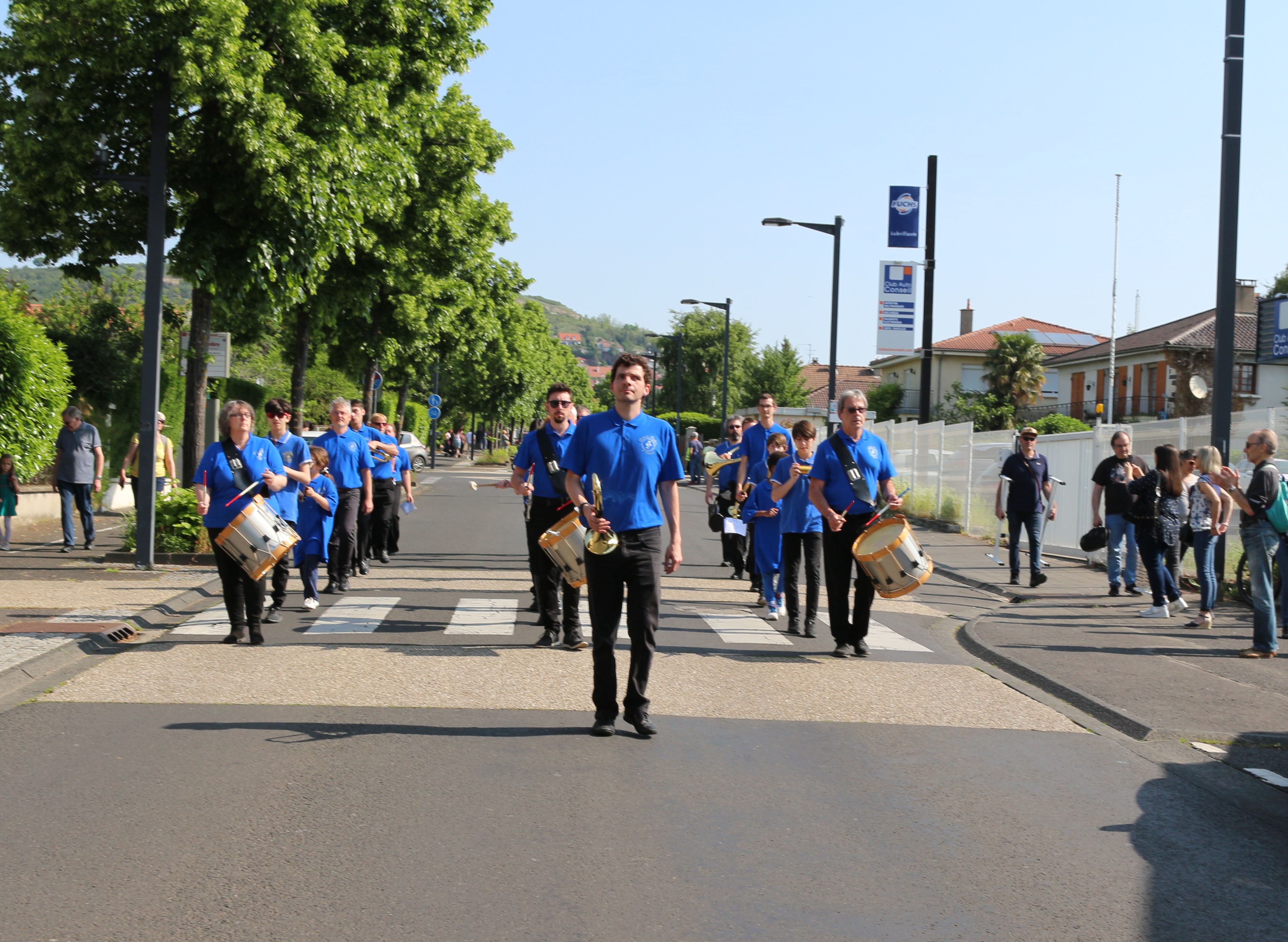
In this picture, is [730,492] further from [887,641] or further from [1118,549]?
[1118,549]

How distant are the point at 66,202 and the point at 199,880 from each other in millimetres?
12749

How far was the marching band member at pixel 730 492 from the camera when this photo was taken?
14.4 m

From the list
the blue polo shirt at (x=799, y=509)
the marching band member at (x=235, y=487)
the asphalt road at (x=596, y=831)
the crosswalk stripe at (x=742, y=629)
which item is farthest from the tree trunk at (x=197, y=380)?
the asphalt road at (x=596, y=831)

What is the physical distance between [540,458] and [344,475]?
303cm

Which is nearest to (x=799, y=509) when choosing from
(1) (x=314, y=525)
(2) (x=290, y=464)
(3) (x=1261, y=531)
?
(3) (x=1261, y=531)

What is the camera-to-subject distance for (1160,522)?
41.1ft

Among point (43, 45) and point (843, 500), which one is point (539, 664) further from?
point (43, 45)

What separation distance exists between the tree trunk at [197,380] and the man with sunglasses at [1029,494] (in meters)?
9.89

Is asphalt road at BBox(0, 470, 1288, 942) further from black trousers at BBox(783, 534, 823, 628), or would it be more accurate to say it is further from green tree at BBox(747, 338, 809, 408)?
green tree at BBox(747, 338, 809, 408)

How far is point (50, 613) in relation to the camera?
1029cm

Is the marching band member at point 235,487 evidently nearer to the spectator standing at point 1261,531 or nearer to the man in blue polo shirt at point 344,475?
the man in blue polo shirt at point 344,475

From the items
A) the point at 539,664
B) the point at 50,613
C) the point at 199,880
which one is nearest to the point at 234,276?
the point at 50,613

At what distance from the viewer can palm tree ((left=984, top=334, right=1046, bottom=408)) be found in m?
62.2

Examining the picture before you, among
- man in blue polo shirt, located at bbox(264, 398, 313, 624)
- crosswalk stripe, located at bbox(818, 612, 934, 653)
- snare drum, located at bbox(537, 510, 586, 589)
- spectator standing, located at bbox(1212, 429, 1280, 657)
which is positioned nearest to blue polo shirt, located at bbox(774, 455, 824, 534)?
crosswalk stripe, located at bbox(818, 612, 934, 653)
